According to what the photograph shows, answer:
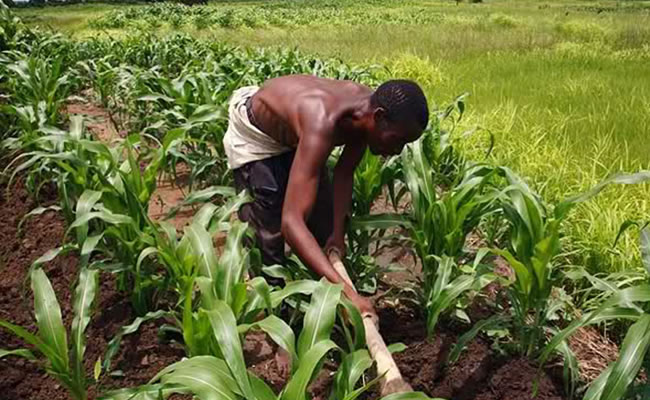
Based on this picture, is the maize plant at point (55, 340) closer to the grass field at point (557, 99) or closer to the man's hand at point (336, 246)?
the man's hand at point (336, 246)

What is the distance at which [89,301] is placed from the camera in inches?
76.4

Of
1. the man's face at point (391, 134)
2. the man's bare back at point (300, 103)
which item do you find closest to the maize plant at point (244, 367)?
the man's face at point (391, 134)

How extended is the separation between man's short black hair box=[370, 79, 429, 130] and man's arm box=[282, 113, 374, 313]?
0.25m

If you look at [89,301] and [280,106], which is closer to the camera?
[89,301]

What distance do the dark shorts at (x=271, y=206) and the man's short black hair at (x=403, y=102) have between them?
80 centimetres

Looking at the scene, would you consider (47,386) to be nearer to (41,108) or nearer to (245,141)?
(245,141)

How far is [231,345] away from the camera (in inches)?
55.4

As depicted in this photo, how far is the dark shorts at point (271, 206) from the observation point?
8.36 feet

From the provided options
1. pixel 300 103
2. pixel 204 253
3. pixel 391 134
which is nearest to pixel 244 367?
pixel 204 253

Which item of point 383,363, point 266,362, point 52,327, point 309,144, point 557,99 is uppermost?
point 309,144

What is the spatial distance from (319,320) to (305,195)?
54 centimetres

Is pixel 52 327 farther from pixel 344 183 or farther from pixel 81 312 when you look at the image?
pixel 344 183

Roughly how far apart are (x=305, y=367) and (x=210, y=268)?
0.73 meters

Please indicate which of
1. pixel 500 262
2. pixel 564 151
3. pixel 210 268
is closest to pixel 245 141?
pixel 210 268
